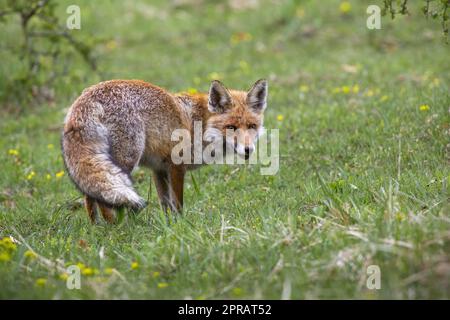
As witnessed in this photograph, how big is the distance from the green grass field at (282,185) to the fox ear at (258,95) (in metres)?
0.99

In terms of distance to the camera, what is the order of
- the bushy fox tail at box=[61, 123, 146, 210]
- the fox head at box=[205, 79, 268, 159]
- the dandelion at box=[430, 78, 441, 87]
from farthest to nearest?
the dandelion at box=[430, 78, 441, 87] < the fox head at box=[205, 79, 268, 159] < the bushy fox tail at box=[61, 123, 146, 210]

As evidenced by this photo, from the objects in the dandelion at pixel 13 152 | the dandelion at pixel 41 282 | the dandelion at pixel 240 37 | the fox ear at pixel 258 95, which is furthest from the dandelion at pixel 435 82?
the dandelion at pixel 41 282

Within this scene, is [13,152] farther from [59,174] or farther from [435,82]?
[435,82]

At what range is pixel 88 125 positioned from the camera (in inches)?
255

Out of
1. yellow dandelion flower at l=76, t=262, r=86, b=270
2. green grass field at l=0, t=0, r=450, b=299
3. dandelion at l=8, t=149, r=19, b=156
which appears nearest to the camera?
green grass field at l=0, t=0, r=450, b=299

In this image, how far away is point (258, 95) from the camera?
7.64 m

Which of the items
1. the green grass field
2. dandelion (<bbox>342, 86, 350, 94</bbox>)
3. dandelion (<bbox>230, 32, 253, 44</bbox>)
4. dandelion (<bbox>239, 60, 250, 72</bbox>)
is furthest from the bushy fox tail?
dandelion (<bbox>230, 32, 253, 44</bbox>)

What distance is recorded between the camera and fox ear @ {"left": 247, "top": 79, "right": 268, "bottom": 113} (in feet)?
24.7

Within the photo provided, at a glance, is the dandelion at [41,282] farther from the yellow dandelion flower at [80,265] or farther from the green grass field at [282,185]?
the yellow dandelion flower at [80,265]

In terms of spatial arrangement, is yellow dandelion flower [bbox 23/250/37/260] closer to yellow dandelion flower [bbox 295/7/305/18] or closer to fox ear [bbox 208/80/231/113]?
fox ear [bbox 208/80/231/113]

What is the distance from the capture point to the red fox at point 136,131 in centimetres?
614

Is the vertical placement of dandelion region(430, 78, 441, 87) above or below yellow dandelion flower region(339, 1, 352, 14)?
below

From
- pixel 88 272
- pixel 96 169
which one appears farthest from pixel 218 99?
pixel 88 272
